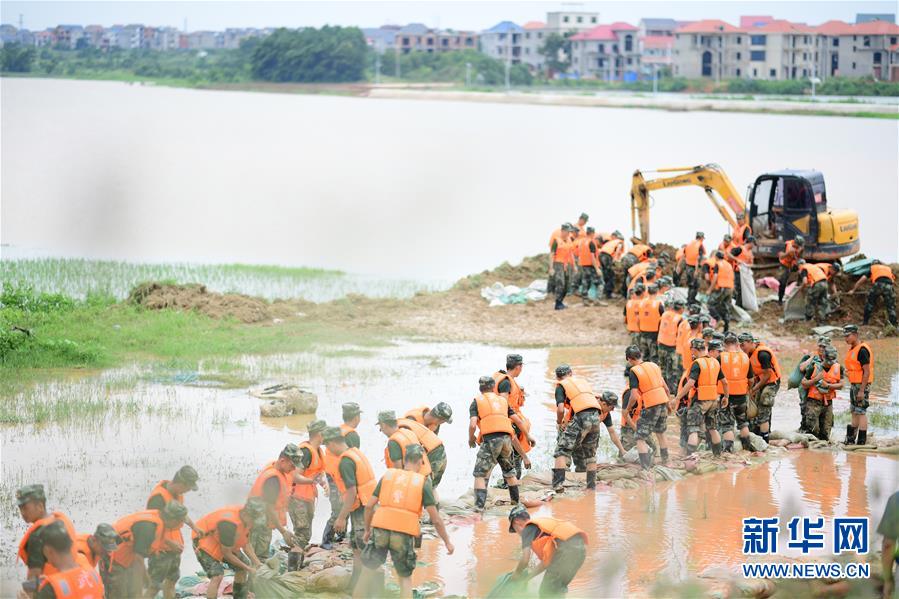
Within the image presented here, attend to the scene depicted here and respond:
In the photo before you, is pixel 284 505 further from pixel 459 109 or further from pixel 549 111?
pixel 459 109

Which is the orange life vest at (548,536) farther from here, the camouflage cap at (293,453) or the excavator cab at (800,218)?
the excavator cab at (800,218)

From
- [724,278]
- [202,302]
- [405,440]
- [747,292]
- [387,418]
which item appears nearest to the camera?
[405,440]

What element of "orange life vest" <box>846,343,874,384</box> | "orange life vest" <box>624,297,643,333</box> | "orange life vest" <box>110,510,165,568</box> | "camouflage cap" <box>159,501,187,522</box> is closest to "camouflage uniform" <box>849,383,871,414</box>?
"orange life vest" <box>846,343,874,384</box>

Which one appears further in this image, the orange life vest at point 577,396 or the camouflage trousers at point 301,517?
the orange life vest at point 577,396

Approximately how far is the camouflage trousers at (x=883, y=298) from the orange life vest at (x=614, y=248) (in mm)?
5024

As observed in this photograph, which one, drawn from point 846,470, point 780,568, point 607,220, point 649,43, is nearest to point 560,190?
point 607,220

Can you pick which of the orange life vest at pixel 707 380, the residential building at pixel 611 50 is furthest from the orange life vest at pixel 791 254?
the residential building at pixel 611 50

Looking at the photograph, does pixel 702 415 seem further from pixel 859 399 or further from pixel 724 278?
pixel 724 278

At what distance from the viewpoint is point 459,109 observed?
12388cm

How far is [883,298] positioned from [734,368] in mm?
9160

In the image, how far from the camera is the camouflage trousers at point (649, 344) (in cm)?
1883

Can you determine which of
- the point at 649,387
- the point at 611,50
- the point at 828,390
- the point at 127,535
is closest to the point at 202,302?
the point at 649,387

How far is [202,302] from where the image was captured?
2434cm

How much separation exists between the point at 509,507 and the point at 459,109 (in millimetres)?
112544
